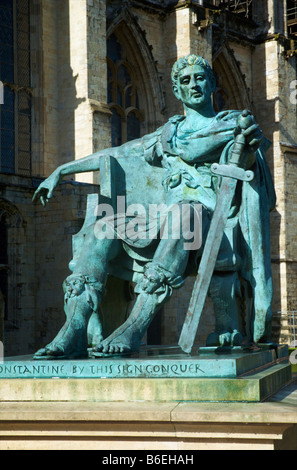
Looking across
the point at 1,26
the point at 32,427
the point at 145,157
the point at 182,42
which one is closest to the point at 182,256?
the point at 145,157

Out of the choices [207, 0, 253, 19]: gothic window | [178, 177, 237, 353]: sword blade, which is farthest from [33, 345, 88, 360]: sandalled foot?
[207, 0, 253, 19]: gothic window

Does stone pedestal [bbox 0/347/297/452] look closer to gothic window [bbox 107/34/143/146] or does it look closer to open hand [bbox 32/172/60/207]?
open hand [bbox 32/172/60/207]

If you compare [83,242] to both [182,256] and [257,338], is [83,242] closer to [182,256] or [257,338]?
[182,256]

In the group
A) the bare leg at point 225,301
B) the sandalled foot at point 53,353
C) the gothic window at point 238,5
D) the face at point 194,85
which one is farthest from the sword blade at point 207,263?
the gothic window at point 238,5

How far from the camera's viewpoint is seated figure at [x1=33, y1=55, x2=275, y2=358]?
3.84 metres

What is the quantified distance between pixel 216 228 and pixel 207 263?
168 mm

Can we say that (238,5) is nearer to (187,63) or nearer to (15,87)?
(15,87)

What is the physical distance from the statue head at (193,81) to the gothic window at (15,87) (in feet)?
49.9

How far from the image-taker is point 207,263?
3734 millimetres

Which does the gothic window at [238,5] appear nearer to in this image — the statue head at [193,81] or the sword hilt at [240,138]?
the statue head at [193,81]

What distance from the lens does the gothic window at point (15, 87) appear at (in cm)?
1941

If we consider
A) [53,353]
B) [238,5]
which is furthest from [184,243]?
[238,5]

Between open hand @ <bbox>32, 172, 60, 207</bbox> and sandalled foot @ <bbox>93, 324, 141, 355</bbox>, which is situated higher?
open hand @ <bbox>32, 172, 60, 207</bbox>

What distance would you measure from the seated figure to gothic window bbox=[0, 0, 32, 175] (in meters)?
15.1
